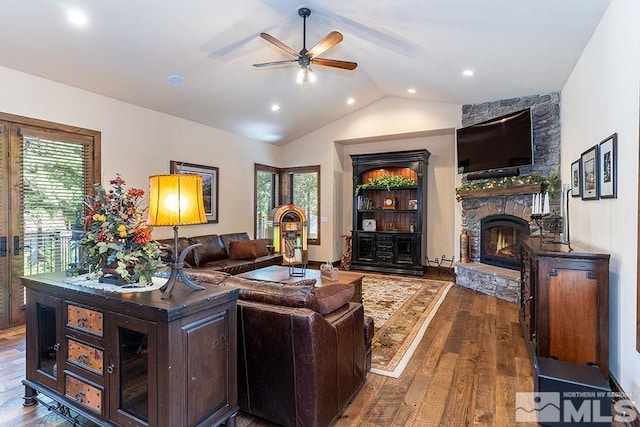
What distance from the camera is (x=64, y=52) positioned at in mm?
3715

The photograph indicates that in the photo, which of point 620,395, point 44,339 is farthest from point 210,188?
point 620,395

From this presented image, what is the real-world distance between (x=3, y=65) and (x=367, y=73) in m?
4.85

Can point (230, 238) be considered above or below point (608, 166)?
below

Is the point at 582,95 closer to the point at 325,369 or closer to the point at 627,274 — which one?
the point at 627,274

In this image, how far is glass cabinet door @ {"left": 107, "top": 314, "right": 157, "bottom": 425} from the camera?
5.61 ft

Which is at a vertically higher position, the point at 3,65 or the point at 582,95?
the point at 3,65

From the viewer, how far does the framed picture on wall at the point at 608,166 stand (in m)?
2.63

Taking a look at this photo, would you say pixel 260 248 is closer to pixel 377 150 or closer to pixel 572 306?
pixel 377 150

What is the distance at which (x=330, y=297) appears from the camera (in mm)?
2279

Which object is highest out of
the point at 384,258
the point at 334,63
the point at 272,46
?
the point at 272,46

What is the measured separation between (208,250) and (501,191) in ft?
16.4

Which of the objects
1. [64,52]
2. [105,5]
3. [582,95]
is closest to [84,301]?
[105,5]

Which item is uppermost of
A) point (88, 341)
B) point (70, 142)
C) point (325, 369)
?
point (70, 142)

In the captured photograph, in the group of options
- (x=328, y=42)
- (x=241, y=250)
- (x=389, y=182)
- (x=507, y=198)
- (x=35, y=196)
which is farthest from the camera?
(x=389, y=182)
